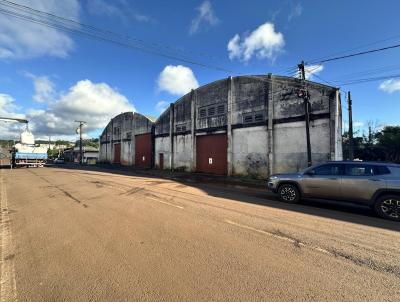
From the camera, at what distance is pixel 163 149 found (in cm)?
3073

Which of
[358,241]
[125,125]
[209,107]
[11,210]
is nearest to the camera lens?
[358,241]

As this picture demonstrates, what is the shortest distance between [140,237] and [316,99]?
15.6m

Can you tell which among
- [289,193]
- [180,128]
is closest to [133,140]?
[180,128]

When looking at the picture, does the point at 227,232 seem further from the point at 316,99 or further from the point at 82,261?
the point at 316,99

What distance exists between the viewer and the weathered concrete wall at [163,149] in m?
29.8

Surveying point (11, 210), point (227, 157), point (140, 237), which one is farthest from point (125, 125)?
point (140, 237)

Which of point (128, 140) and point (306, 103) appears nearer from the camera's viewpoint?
point (306, 103)

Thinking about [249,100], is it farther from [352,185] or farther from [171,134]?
[352,185]

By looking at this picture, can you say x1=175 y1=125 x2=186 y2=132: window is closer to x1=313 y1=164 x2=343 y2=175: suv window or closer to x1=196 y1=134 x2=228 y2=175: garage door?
x1=196 y1=134 x2=228 y2=175: garage door

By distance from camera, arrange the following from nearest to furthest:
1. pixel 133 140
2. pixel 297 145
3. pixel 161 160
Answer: pixel 297 145, pixel 161 160, pixel 133 140

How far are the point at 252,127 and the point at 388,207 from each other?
1371cm

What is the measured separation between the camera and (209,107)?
24.7 m

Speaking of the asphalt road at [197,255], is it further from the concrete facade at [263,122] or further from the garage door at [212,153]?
the garage door at [212,153]

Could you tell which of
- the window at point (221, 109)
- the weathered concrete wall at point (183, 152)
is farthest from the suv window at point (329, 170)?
the weathered concrete wall at point (183, 152)
